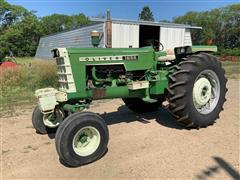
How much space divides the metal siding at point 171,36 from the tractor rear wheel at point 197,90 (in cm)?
1126

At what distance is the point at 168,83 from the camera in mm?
4980

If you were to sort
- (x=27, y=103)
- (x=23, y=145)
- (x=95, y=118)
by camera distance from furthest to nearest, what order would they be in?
(x=27, y=103), (x=23, y=145), (x=95, y=118)

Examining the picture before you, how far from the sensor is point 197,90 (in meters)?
5.00

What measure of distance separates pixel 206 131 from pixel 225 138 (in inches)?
15.3

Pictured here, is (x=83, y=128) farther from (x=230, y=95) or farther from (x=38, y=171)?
(x=230, y=95)

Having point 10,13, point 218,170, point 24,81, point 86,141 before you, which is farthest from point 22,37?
point 218,170

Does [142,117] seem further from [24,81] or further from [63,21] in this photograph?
[63,21]

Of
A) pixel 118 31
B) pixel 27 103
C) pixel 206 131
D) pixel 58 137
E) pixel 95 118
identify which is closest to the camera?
pixel 58 137

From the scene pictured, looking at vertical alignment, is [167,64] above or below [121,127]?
above

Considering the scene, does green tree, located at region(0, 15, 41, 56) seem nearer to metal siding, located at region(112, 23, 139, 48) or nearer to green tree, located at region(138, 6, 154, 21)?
metal siding, located at region(112, 23, 139, 48)

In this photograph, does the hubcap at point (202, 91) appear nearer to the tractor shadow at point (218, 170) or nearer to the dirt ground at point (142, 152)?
the dirt ground at point (142, 152)

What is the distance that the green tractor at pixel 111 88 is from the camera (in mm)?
3885

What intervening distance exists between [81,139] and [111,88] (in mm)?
1143

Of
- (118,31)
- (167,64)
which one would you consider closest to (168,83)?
(167,64)
